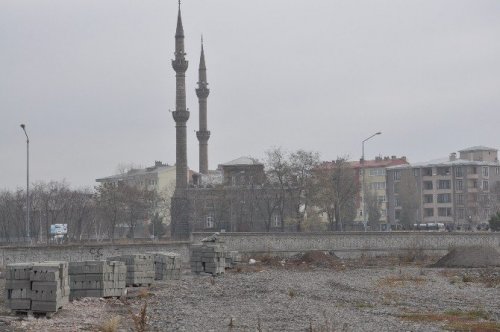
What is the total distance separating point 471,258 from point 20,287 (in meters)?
32.4

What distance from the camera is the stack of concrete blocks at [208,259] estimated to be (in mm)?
40875

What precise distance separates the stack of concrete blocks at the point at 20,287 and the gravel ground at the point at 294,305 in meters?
0.40

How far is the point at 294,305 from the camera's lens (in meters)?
24.8

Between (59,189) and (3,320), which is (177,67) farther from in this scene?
(3,320)

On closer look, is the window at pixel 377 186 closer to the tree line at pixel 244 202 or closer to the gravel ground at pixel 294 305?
the tree line at pixel 244 202

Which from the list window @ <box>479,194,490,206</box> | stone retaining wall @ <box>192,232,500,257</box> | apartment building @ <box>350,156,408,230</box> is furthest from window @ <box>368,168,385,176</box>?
stone retaining wall @ <box>192,232,500,257</box>

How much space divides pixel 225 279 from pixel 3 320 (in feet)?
56.5

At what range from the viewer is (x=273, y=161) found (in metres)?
83.2

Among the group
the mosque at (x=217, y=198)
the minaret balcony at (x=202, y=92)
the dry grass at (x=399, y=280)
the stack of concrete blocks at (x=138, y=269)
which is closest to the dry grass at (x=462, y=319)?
the dry grass at (x=399, y=280)

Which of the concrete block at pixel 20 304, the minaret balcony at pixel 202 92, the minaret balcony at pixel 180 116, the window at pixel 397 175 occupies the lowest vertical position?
the concrete block at pixel 20 304

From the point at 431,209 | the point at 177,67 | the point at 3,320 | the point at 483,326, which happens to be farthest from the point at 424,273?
the point at 431,209

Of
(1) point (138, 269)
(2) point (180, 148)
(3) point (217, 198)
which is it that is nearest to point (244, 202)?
(3) point (217, 198)

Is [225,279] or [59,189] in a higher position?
[59,189]

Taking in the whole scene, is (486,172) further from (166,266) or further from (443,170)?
(166,266)
